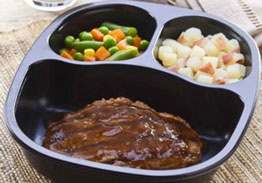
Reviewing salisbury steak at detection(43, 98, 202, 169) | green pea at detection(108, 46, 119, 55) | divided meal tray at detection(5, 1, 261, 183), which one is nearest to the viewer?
salisbury steak at detection(43, 98, 202, 169)

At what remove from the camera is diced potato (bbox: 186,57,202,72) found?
5.23 feet

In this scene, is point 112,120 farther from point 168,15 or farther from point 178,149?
point 168,15

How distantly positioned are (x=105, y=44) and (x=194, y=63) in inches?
10.2

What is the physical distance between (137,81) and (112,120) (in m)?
0.20

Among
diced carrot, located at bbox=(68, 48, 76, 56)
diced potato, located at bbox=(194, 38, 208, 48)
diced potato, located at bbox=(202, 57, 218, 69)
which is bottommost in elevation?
diced carrot, located at bbox=(68, 48, 76, 56)

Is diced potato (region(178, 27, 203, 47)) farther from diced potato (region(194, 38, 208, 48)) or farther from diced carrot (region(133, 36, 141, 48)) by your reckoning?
diced carrot (region(133, 36, 141, 48))

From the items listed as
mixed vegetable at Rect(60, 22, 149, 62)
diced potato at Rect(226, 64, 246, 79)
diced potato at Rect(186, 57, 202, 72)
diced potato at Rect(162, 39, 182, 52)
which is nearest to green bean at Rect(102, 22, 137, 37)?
Result: mixed vegetable at Rect(60, 22, 149, 62)

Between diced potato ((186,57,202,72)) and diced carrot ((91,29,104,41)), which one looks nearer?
diced potato ((186,57,202,72))

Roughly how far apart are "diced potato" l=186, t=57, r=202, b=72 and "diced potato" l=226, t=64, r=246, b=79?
3.0 inches

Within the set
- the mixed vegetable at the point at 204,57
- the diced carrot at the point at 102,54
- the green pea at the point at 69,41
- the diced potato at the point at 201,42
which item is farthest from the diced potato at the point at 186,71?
the green pea at the point at 69,41

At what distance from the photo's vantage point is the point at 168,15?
5.49 feet

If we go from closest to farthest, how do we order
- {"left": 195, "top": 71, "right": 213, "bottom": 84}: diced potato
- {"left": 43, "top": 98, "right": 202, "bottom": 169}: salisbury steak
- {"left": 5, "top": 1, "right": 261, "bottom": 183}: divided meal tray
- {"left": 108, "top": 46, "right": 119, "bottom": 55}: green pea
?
1. {"left": 43, "top": 98, "right": 202, "bottom": 169}: salisbury steak
2. {"left": 5, "top": 1, "right": 261, "bottom": 183}: divided meal tray
3. {"left": 195, "top": 71, "right": 213, "bottom": 84}: diced potato
4. {"left": 108, "top": 46, "right": 119, "bottom": 55}: green pea

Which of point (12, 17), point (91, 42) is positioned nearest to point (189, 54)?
point (91, 42)

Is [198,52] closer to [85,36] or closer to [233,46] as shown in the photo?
[233,46]
